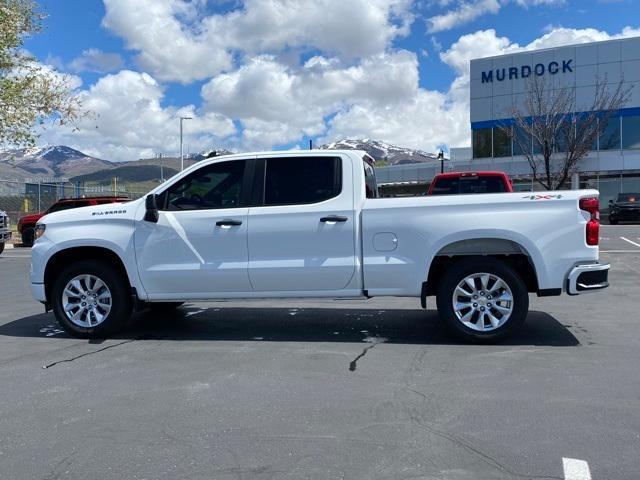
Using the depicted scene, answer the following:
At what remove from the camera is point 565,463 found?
3.68 m

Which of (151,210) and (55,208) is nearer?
(151,210)

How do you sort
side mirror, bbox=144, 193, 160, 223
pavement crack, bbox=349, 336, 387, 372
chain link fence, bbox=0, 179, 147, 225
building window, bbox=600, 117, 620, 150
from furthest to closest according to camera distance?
building window, bbox=600, 117, 620, 150, chain link fence, bbox=0, 179, 147, 225, side mirror, bbox=144, 193, 160, 223, pavement crack, bbox=349, 336, 387, 372

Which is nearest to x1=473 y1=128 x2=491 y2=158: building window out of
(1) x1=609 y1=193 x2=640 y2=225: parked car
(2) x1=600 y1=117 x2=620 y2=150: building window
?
(2) x1=600 y1=117 x2=620 y2=150: building window

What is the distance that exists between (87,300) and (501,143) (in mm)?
40791

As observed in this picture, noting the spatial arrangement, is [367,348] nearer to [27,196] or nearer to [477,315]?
[477,315]

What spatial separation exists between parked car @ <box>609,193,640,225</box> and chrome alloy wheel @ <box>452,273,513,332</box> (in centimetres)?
2806

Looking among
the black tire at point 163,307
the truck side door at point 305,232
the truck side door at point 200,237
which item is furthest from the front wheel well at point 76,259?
the truck side door at point 305,232

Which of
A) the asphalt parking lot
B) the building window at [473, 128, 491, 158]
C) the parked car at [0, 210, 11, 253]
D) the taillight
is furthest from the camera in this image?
the building window at [473, 128, 491, 158]

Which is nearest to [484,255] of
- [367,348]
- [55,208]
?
[367,348]

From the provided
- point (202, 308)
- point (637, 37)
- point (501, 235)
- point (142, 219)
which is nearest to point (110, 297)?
point (142, 219)

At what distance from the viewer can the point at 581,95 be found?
133 feet

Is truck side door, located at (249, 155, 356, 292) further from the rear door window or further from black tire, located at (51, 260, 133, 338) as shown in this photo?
black tire, located at (51, 260, 133, 338)

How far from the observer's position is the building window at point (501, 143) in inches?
1719

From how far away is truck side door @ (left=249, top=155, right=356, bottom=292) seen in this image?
260 inches
